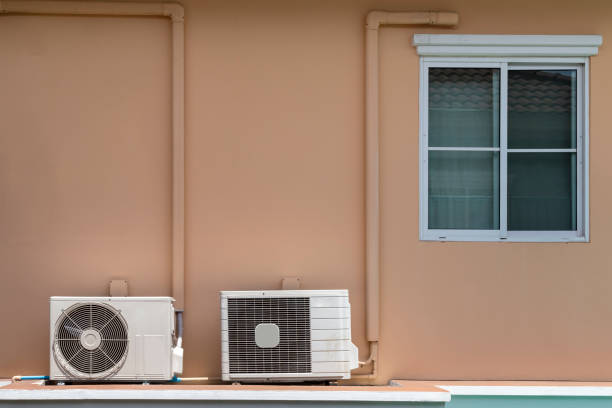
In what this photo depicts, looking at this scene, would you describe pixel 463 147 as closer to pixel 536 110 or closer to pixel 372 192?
pixel 536 110

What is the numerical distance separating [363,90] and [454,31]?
2.49 ft

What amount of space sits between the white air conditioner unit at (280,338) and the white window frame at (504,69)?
1.06 m

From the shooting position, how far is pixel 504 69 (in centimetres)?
596

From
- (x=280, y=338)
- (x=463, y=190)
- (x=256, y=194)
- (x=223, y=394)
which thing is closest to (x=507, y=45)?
(x=463, y=190)

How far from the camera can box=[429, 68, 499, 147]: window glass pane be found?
602 cm

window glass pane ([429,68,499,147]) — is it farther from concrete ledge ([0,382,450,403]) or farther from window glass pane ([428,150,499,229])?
concrete ledge ([0,382,450,403])

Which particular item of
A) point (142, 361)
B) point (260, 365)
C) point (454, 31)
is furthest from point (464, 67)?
Result: point (142, 361)

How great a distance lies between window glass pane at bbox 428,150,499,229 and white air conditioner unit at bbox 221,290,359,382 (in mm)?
1170

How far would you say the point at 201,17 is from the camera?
5922mm

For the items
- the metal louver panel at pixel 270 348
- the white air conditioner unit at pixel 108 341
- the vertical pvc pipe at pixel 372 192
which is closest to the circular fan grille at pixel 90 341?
the white air conditioner unit at pixel 108 341

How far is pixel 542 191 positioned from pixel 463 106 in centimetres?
81

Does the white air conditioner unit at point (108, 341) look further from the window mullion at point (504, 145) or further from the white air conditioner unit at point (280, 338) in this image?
the window mullion at point (504, 145)

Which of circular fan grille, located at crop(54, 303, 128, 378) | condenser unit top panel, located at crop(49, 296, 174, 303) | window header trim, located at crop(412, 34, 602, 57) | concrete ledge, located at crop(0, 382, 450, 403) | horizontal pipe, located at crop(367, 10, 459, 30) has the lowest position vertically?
concrete ledge, located at crop(0, 382, 450, 403)

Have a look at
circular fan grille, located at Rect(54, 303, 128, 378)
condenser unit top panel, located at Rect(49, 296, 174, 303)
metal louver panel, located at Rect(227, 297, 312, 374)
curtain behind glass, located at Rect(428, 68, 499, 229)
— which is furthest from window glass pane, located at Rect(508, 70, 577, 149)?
circular fan grille, located at Rect(54, 303, 128, 378)
